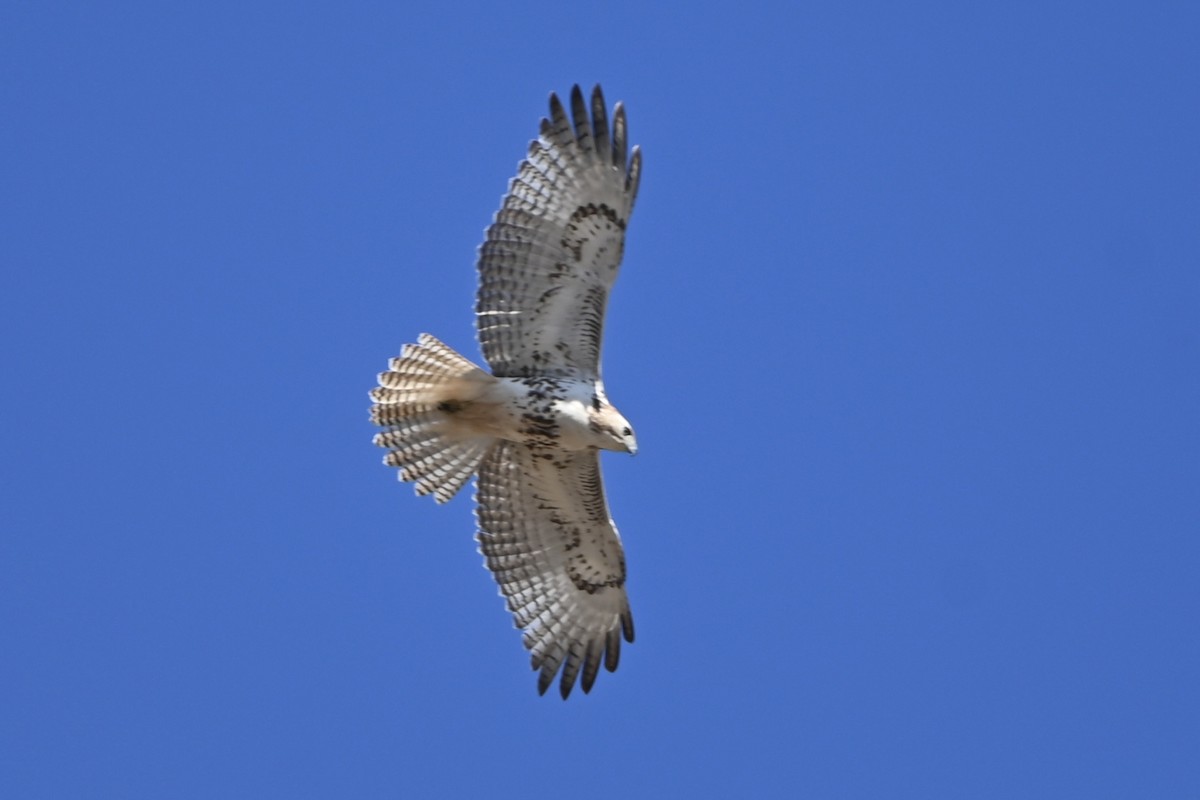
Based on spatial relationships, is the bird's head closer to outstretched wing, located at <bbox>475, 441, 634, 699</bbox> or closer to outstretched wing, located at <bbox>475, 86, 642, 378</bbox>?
outstretched wing, located at <bbox>475, 86, 642, 378</bbox>

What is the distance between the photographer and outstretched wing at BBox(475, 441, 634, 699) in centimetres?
1308

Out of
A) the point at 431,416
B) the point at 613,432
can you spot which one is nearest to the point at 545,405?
the point at 613,432

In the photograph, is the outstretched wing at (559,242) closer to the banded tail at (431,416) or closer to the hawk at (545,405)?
the hawk at (545,405)

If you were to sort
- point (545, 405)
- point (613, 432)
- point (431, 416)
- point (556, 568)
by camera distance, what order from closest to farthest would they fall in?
1. point (613, 432)
2. point (545, 405)
3. point (431, 416)
4. point (556, 568)

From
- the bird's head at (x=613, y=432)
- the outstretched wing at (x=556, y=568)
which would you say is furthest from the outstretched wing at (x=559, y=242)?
the outstretched wing at (x=556, y=568)

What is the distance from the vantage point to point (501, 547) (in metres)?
13.2

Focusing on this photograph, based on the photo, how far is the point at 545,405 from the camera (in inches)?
487

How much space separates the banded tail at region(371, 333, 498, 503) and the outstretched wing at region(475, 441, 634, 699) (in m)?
0.21

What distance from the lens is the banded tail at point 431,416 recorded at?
41.3 feet

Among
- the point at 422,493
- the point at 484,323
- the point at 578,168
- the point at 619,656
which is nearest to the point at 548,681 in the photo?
the point at 619,656

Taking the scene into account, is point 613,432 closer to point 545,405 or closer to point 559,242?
point 545,405

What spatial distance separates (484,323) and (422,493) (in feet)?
4.27

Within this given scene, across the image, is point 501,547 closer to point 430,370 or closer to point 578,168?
point 430,370

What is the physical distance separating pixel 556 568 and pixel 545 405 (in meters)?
1.42
